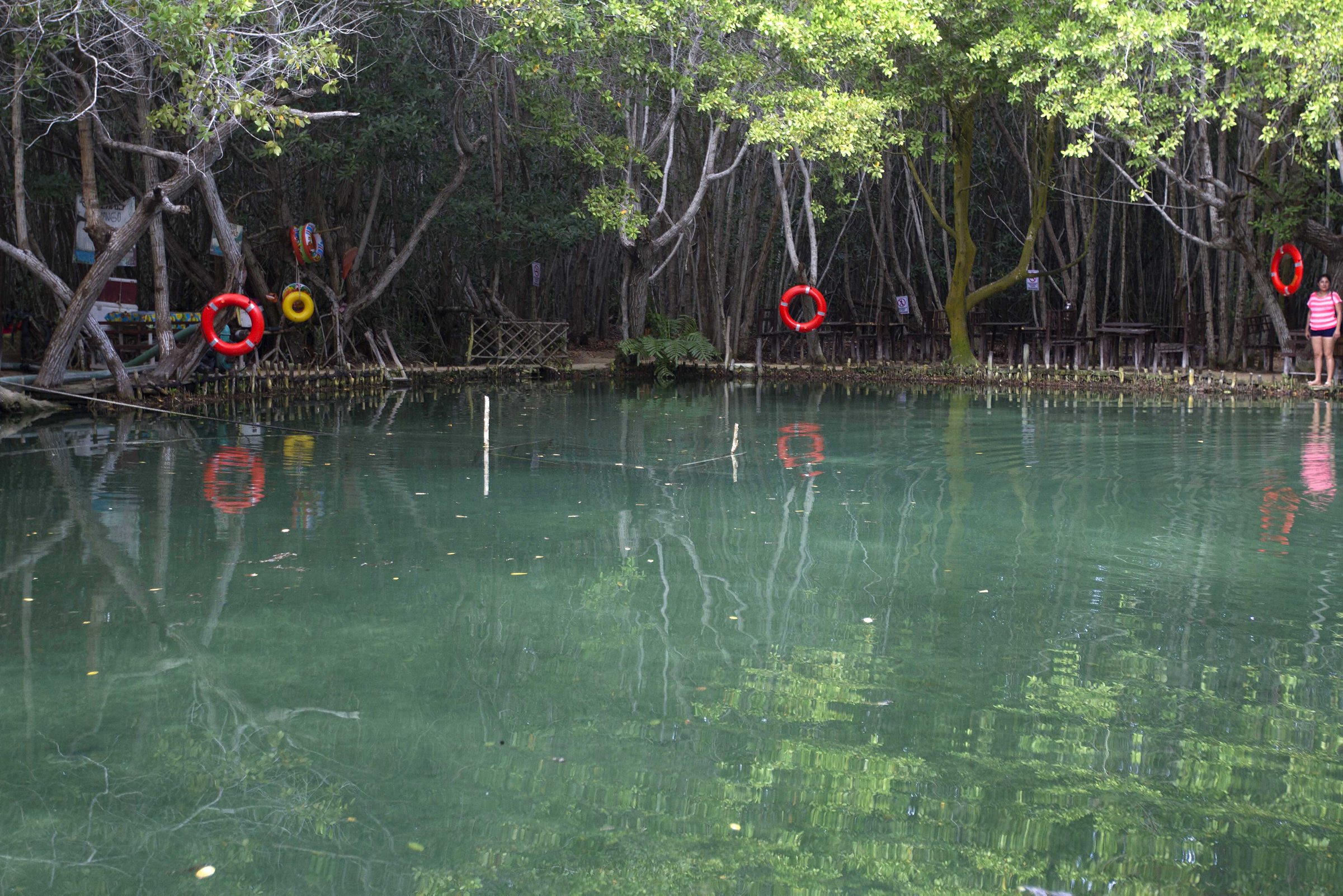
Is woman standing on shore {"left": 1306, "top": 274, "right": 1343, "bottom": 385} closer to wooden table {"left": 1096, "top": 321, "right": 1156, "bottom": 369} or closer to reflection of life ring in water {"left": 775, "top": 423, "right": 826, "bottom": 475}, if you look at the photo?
wooden table {"left": 1096, "top": 321, "right": 1156, "bottom": 369}

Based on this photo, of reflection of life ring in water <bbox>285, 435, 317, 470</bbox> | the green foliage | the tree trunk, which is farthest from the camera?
the green foliage

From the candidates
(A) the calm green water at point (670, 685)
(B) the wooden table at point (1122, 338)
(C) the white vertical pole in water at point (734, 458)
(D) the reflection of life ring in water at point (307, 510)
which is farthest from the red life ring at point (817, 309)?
(D) the reflection of life ring in water at point (307, 510)

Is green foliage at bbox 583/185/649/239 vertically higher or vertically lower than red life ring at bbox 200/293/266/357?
higher

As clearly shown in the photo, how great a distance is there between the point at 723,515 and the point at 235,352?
29.6 feet

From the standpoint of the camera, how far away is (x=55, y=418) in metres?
12.6

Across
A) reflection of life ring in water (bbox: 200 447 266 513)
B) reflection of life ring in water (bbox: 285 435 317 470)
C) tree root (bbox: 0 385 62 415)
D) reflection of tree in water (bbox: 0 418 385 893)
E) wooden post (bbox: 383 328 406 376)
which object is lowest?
reflection of tree in water (bbox: 0 418 385 893)

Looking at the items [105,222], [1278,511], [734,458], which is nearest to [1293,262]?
[734,458]

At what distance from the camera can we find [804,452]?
10.3m

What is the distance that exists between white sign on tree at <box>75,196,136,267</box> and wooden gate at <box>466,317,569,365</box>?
6610 millimetres

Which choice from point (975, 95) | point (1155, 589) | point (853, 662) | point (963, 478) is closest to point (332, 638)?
point (853, 662)

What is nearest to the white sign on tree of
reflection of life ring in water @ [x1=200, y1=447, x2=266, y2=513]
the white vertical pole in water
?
reflection of life ring in water @ [x1=200, y1=447, x2=266, y2=513]

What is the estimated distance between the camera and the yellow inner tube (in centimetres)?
1652

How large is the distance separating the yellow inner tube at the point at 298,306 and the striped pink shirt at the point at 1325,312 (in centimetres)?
1239

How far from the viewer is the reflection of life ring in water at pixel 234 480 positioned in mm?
7652
